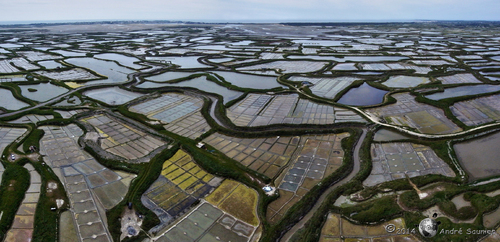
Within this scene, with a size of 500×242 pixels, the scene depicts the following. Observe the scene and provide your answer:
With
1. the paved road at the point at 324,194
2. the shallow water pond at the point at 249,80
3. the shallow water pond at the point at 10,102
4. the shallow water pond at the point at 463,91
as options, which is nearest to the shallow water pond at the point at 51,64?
the shallow water pond at the point at 10,102

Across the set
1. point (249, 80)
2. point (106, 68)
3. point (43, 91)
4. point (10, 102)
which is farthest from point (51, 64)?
point (249, 80)

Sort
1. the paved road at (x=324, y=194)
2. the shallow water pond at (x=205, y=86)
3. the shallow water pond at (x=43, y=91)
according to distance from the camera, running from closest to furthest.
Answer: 1. the paved road at (x=324, y=194)
2. the shallow water pond at (x=43, y=91)
3. the shallow water pond at (x=205, y=86)

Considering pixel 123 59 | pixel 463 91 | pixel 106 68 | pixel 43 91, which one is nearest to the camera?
pixel 463 91

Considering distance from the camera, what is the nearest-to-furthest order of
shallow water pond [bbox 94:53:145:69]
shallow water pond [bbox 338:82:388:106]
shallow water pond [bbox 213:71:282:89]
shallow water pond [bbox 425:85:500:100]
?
shallow water pond [bbox 338:82:388:106] < shallow water pond [bbox 425:85:500:100] < shallow water pond [bbox 213:71:282:89] < shallow water pond [bbox 94:53:145:69]

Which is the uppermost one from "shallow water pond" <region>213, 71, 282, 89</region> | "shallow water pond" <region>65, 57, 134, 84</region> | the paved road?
"shallow water pond" <region>65, 57, 134, 84</region>

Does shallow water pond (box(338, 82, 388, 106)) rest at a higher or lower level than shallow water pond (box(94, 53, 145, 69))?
lower

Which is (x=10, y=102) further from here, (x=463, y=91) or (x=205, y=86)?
(x=463, y=91)

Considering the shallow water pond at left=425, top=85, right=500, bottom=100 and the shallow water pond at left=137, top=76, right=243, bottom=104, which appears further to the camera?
the shallow water pond at left=137, top=76, right=243, bottom=104

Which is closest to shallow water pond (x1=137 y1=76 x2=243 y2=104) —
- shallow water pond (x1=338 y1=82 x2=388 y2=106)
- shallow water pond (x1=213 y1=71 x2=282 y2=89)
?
shallow water pond (x1=213 y1=71 x2=282 y2=89)

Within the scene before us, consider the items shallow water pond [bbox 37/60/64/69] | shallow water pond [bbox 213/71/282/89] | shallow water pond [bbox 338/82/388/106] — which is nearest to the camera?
shallow water pond [bbox 338/82/388/106]

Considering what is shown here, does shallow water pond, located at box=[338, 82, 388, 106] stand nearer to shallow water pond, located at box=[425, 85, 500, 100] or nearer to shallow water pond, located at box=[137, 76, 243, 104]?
shallow water pond, located at box=[425, 85, 500, 100]

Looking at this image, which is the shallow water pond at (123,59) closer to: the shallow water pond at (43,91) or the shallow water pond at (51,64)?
the shallow water pond at (51,64)
